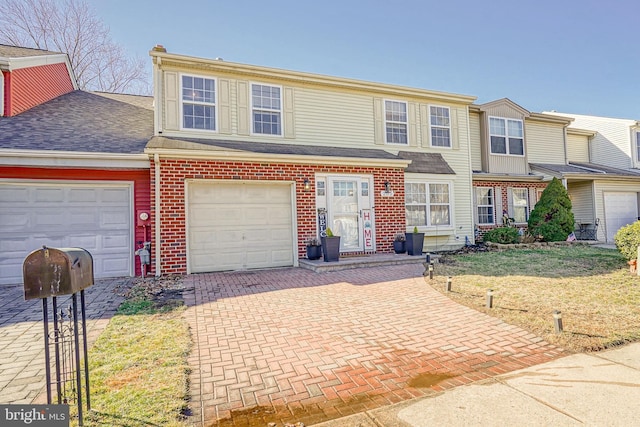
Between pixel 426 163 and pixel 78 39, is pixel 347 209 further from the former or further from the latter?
pixel 78 39

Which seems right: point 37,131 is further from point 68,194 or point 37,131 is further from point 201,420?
point 201,420

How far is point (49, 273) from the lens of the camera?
2.32 meters

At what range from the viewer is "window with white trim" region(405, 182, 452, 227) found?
11852 millimetres

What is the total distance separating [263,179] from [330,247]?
8.62 feet

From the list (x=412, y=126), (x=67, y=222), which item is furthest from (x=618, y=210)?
(x=67, y=222)

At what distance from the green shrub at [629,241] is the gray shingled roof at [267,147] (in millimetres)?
6106

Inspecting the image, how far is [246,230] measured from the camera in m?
9.11

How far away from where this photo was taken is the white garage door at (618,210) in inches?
602

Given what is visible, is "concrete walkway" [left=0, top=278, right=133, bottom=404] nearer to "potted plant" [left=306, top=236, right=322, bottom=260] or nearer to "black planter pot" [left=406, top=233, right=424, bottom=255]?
"potted plant" [left=306, top=236, right=322, bottom=260]

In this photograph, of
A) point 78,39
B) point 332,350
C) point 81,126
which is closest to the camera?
point 332,350

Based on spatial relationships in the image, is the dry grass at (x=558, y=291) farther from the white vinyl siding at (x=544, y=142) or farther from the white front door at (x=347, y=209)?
the white vinyl siding at (x=544, y=142)

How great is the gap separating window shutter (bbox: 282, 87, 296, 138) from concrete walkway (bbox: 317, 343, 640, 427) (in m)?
9.05

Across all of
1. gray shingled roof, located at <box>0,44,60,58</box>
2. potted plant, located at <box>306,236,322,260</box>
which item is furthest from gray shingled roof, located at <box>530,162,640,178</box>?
gray shingled roof, located at <box>0,44,60,58</box>

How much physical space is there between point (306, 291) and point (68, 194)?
6.66 metres
